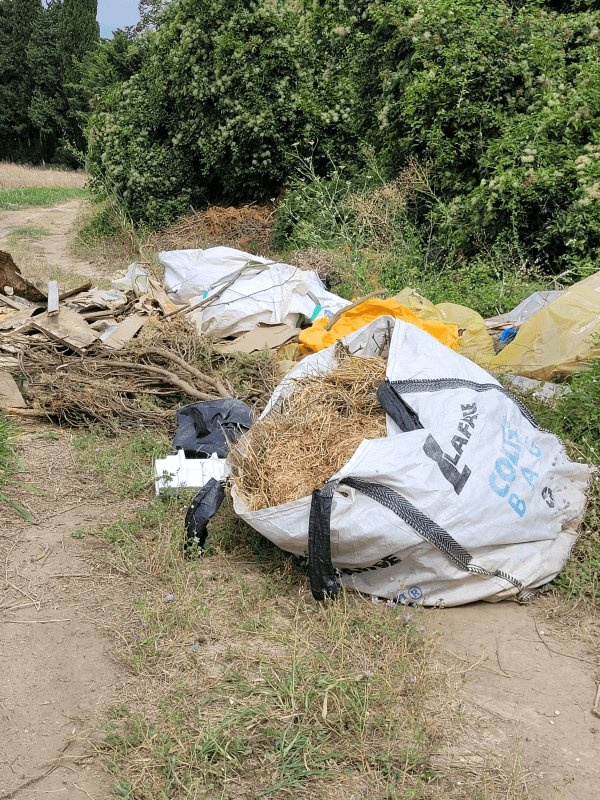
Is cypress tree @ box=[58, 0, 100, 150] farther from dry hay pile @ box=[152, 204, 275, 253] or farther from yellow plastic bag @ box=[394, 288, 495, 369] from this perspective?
yellow plastic bag @ box=[394, 288, 495, 369]

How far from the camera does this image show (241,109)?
943 centimetres

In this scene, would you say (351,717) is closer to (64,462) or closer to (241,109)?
(64,462)

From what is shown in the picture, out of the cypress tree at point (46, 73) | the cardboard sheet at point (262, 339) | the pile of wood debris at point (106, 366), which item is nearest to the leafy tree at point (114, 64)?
the pile of wood debris at point (106, 366)

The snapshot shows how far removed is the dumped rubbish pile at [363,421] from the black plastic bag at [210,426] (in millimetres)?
11

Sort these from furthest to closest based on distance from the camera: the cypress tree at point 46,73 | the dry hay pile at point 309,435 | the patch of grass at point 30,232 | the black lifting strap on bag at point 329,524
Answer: the cypress tree at point 46,73 < the patch of grass at point 30,232 < the dry hay pile at point 309,435 < the black lifting strap on bag at point 329,524

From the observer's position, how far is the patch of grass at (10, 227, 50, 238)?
13.1 metres

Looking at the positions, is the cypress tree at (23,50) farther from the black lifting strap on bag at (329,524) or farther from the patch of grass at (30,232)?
the black lifting strap on bag at (329,524)

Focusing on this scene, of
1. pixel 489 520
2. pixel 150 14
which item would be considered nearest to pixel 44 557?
pixel 489 520

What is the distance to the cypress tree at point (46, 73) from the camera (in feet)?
103

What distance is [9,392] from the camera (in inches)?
188

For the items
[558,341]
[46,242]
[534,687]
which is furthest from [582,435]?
[46,242]

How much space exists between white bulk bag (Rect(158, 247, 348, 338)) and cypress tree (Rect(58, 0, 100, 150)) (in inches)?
1069

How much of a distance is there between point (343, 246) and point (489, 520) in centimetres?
512

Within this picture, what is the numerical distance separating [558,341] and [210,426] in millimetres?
2080
